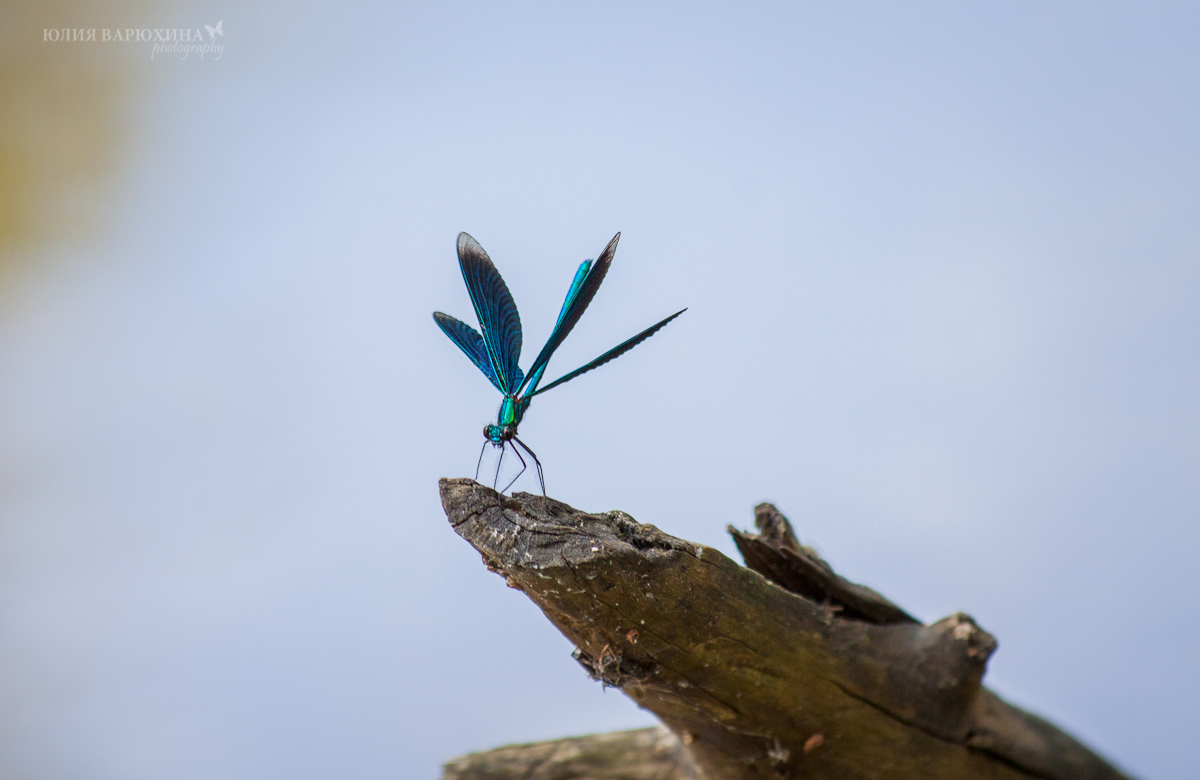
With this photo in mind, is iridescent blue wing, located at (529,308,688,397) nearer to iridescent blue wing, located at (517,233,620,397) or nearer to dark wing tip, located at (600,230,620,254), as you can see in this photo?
iridescent blue wing, located at (517,233,620,397)

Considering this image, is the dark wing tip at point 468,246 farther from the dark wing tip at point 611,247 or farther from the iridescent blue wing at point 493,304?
the dark wing tip at point 611,247

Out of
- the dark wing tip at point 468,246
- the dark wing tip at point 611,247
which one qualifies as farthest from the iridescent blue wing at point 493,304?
the dark wing tip at point 611,247

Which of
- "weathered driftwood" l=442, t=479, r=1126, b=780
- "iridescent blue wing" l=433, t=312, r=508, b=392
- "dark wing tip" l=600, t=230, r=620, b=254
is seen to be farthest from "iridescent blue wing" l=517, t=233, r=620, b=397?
"weathered driftwood" l=442, t=479, r=1126, b=780

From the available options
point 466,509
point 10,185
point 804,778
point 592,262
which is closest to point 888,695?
point 804,778

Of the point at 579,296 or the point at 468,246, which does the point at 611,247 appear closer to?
the point at 579,296

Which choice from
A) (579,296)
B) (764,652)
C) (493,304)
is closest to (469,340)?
(493,304)

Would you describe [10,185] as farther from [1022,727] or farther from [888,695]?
[1022,727]

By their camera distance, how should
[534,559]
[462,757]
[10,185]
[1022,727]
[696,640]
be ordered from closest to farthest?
1. [534,559]
2. [696,640]
3. [1022,727]
4. [462,757]
5. [10,185]
